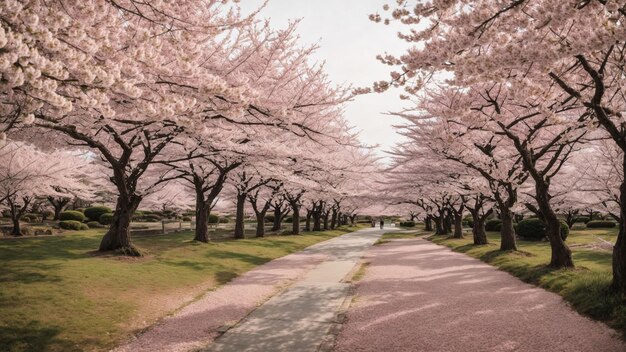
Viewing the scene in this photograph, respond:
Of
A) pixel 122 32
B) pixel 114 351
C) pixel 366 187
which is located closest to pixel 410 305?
pixel 114 351

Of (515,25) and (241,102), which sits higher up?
(515,25)

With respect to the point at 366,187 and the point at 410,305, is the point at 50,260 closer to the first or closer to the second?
the point at 410,305

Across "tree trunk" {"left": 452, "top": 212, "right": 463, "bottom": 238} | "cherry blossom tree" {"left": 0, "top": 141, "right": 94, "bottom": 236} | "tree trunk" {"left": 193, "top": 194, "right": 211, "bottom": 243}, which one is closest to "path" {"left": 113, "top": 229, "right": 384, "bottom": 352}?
"tree trunk" {"left": 193, "top": 194, "right": 211, "bottom": 243}

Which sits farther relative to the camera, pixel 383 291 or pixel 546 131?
pixel 546 131

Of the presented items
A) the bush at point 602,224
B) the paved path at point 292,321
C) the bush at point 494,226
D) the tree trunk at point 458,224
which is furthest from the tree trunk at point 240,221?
the bush at point 602,224

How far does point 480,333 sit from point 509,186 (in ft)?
42.0

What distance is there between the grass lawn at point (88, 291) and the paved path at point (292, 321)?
2189 mm

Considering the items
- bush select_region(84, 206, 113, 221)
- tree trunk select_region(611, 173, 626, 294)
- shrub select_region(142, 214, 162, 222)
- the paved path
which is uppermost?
bush select_region(84, 206, 113, 221)

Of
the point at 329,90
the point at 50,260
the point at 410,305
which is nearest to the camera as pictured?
the point at 410,305

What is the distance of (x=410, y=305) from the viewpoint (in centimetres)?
1012

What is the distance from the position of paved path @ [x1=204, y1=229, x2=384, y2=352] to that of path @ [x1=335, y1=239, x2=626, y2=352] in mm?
526

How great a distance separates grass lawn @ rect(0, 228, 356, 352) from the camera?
7547mm

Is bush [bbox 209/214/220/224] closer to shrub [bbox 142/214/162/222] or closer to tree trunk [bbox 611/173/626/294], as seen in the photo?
shrub [bbox 142/214/162/222]

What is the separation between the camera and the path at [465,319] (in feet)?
23.5
